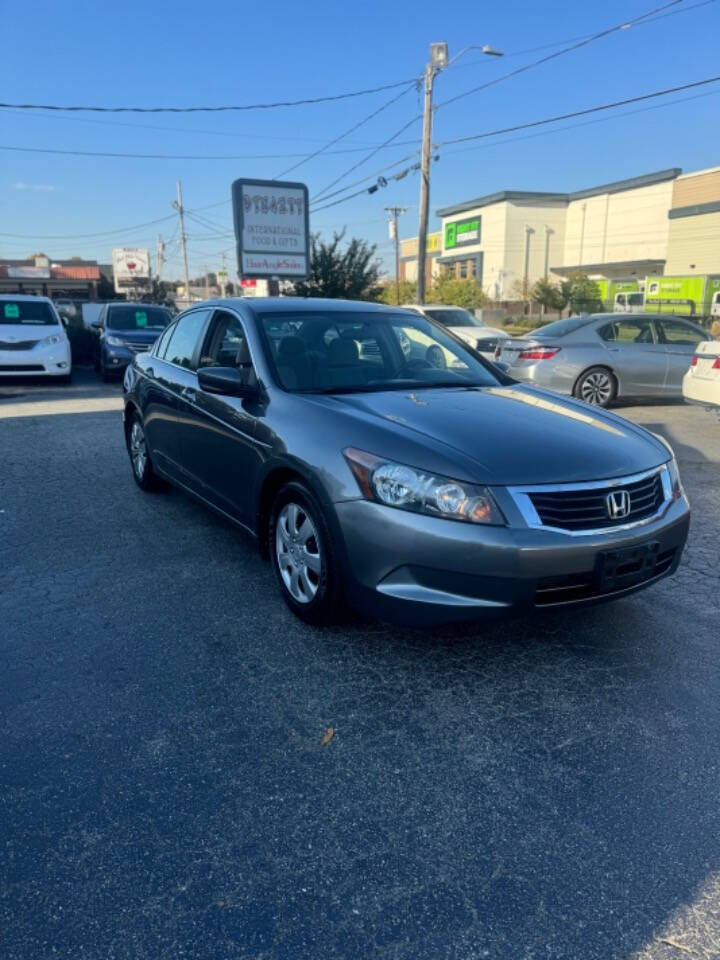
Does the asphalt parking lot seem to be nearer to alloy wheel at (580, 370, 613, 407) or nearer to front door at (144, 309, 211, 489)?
front door at (144, 309, 211, 489)

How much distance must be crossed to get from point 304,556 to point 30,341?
12.1 meters

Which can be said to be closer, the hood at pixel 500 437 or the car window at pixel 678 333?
the hood at pixel 500 437

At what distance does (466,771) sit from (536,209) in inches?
2621

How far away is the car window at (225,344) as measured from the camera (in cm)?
442

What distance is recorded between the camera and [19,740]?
2791mm

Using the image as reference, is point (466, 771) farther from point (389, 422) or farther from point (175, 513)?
point (175, 513)

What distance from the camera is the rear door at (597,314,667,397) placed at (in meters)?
10.7

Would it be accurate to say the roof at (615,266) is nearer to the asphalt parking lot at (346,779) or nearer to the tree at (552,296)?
the tree at (552,296)

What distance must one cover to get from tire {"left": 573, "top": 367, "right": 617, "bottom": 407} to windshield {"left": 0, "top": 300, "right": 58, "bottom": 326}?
10.2 m

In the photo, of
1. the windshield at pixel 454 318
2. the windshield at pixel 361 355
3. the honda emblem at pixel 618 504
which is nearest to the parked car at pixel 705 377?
the windshield at pixel 361 355

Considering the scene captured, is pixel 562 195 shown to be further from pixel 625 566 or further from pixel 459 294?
pixel 625 566

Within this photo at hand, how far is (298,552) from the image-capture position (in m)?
3.66

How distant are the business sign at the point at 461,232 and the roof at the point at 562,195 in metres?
1.30

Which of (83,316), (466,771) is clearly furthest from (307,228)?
(466,771)
